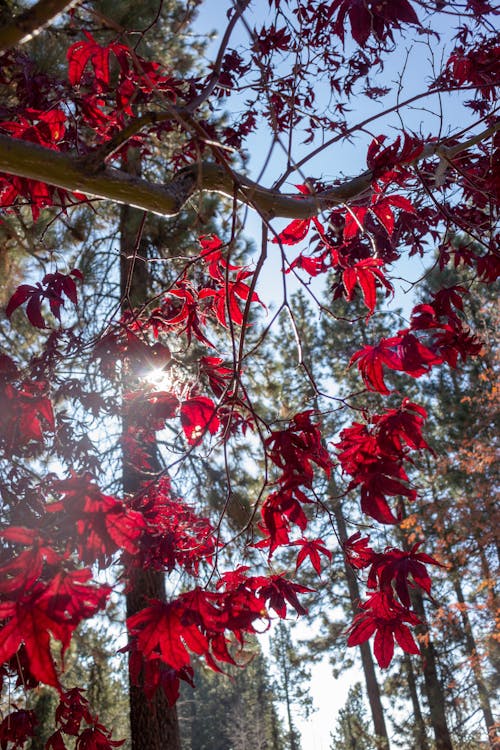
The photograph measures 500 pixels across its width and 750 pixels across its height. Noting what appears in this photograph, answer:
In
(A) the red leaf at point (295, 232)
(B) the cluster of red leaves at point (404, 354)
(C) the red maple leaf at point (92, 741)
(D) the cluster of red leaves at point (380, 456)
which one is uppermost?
(A) the red leaf at point (295, 232)

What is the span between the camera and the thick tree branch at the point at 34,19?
1065 millimetres

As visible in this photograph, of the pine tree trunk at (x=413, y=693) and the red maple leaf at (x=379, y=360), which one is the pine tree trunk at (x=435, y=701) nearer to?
the pine tree trunk at (x=413, y=693)

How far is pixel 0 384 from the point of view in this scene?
1.88 m

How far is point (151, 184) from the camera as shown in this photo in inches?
49.6

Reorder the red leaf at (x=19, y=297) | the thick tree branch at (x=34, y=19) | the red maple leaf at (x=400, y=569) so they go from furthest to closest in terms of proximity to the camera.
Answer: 1. the red leaf at (x=19, y=297)
2. the red maple leaf at (x=400, y=569)
3. the thick tree branch at (x=34, y=19)

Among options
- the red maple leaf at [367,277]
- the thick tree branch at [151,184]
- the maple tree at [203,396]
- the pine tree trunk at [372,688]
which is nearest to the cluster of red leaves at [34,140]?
the maple tree at [203,396]

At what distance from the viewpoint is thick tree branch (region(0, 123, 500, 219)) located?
3.90 ft

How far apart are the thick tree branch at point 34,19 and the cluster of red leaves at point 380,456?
105cm

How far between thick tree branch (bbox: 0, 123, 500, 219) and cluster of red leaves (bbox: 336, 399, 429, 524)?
542mm

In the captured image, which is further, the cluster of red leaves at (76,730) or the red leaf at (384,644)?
the cluster of red leaves at (76,730)

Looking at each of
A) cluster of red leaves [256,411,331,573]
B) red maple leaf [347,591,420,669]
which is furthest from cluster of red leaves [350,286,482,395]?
red maple leaf [347,591,420,669]

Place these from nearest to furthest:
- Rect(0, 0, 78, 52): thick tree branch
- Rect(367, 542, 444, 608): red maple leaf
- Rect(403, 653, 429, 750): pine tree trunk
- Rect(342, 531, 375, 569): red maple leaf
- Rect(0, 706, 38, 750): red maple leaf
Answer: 1. Rect(0, 0, 78, 52): thick tree branch
2. Rect(367, 542, 444, 608): red maple leaf
3. Rect(342, 531, 375, 569): red maple leaf
4. Rect(0, 706, 38, 750): red maple leaf
5. Rect(403, 653, 429, 750): pine tree trunk

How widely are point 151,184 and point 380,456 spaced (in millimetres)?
794

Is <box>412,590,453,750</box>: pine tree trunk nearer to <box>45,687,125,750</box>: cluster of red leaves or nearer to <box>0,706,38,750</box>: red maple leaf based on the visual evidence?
<box>0,706,38,750</box>: red maple leaf
